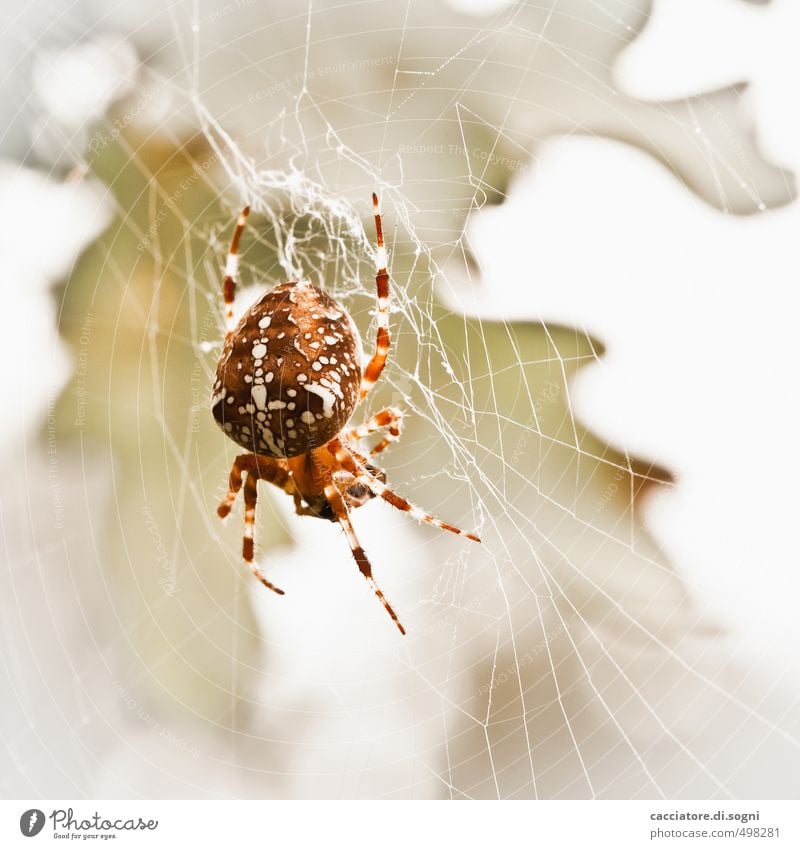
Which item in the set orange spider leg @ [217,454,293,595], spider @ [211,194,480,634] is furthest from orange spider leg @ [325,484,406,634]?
orange spider leg @ [217,454,293,595]

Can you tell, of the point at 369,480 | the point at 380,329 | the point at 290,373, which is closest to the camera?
the point at 290,373

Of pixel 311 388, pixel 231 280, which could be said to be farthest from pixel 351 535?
pixel 231 280

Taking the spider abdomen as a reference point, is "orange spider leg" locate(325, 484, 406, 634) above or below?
below

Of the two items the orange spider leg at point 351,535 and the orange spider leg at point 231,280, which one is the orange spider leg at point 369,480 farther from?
the orange spider leg at point 231,280

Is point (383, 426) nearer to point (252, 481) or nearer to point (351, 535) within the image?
point (351, 535)

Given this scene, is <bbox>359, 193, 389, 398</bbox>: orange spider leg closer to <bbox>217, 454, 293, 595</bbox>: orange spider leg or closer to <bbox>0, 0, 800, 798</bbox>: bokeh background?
<bbox>0, 0, 800, 798</bbox>: bokeh background

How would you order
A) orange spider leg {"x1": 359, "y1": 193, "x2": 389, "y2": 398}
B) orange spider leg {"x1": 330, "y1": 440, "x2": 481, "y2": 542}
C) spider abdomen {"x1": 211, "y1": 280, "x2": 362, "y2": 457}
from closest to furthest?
spider abdomen {"x1": 211, "y1": 280, "x2": 362, "y2": 457}
orange spider leg {"x1": 359, "y1": 193, "x2": 389, "y2": 398}
orange spider leg {"x1": 330, "y1": 440, "x2": 481, "y2": 542}

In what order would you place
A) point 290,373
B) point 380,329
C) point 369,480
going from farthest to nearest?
point 369,480
point 380,329
point 290,373

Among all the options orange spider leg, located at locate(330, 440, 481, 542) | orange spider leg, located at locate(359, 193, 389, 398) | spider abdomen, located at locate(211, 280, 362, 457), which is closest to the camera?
spider abdomen, located at locate(211, 280, 362, 457)
